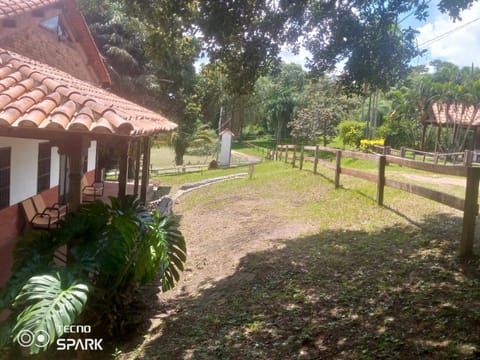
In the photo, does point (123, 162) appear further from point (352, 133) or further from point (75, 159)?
point (352, 133)

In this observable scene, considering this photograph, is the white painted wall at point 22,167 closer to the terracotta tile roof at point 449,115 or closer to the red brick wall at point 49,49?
the red brick wall at point 49,49

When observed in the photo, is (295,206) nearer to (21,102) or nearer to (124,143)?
(124,143)

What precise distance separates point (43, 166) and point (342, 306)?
304 inches

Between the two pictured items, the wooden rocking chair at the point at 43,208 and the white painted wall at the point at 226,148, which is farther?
the white painted wall at the point at 226,148

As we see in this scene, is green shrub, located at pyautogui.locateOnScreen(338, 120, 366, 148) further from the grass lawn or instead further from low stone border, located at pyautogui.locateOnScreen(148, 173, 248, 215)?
the grass lawn

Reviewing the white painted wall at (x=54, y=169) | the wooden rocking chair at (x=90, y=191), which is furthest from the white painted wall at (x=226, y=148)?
the white painted wall at (x=54, y=169)

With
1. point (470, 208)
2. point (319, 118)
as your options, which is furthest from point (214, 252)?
point (319, 118)

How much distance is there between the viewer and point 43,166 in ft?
30.0

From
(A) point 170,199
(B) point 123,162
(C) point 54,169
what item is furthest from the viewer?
(A) point 170,199

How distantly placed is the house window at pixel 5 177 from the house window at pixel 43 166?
5.07ft

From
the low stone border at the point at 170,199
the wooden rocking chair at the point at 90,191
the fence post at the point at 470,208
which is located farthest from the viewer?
the low stone border at the point at 170,199

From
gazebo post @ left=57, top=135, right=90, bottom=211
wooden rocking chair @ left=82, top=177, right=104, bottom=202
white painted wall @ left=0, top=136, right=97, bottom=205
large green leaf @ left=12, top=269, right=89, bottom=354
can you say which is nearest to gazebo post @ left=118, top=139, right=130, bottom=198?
gazebo post @ left=57, top=135, right=90, bottom=211

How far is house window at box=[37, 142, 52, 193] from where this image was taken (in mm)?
8898

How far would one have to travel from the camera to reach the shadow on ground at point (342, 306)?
3496 millimetres
